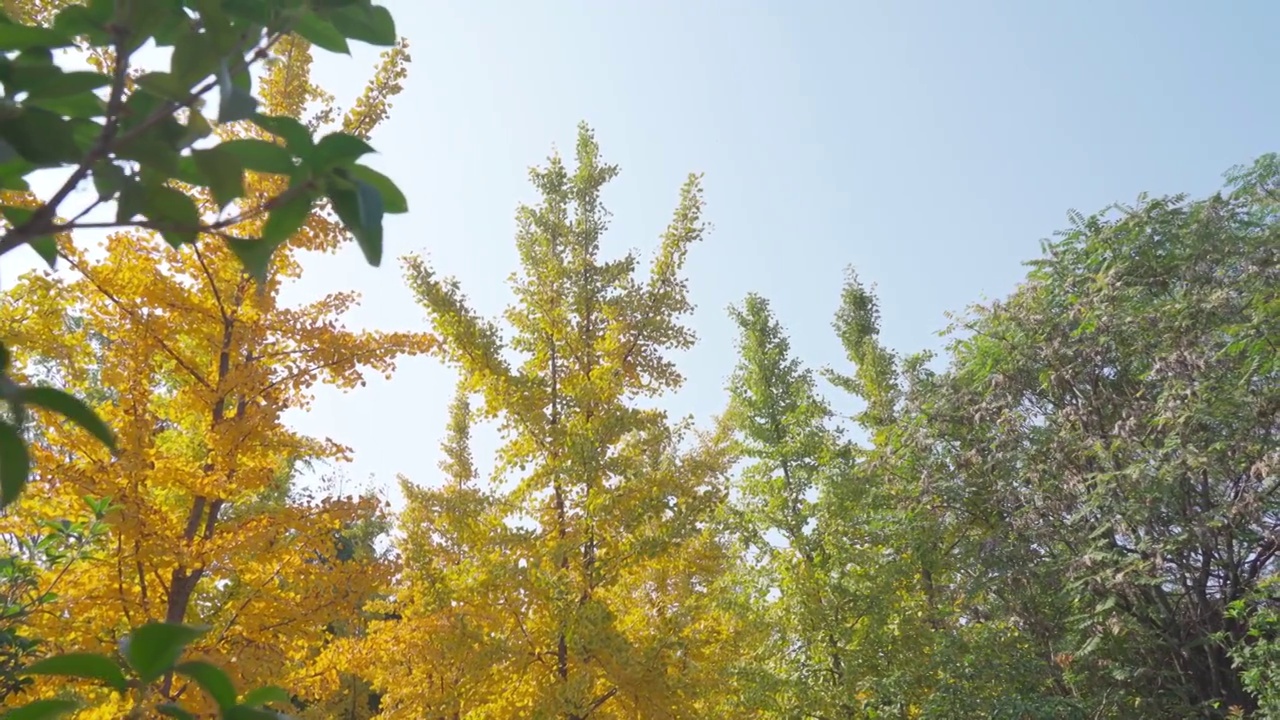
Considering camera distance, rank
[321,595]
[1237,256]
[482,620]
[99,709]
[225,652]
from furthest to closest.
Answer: [1237,256] → [482,620] → [321,595] → [225,652] → [99,709]

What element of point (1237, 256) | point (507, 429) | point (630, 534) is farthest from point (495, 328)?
point (1237, 256)

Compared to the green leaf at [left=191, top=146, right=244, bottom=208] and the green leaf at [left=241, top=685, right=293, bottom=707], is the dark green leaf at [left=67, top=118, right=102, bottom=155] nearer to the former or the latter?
the green leaf at [left=191, top=146, right=244, bottom=208]

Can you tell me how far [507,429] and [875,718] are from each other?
5.32m

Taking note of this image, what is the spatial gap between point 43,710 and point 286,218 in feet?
1.21

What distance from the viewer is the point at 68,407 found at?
0.53 m

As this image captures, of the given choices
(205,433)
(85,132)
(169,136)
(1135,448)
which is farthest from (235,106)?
(1135,448)

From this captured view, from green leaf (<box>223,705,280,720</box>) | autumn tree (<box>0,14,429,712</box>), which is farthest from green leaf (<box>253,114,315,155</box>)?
autumn tree (<box>0,14,429,712</box>)

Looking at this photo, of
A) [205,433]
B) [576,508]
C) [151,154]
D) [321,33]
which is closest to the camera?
[151,154]

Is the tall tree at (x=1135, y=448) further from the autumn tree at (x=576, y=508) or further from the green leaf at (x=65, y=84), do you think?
the green leaf at (x=65, y=84)

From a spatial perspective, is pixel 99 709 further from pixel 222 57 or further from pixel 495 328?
pixel 222 57

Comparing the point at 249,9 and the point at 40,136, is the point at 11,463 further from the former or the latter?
the point at 249,9

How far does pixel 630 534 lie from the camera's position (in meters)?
7.32

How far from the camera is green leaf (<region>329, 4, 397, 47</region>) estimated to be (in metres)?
0.69

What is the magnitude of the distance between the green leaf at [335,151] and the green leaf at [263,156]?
0.03 meters
